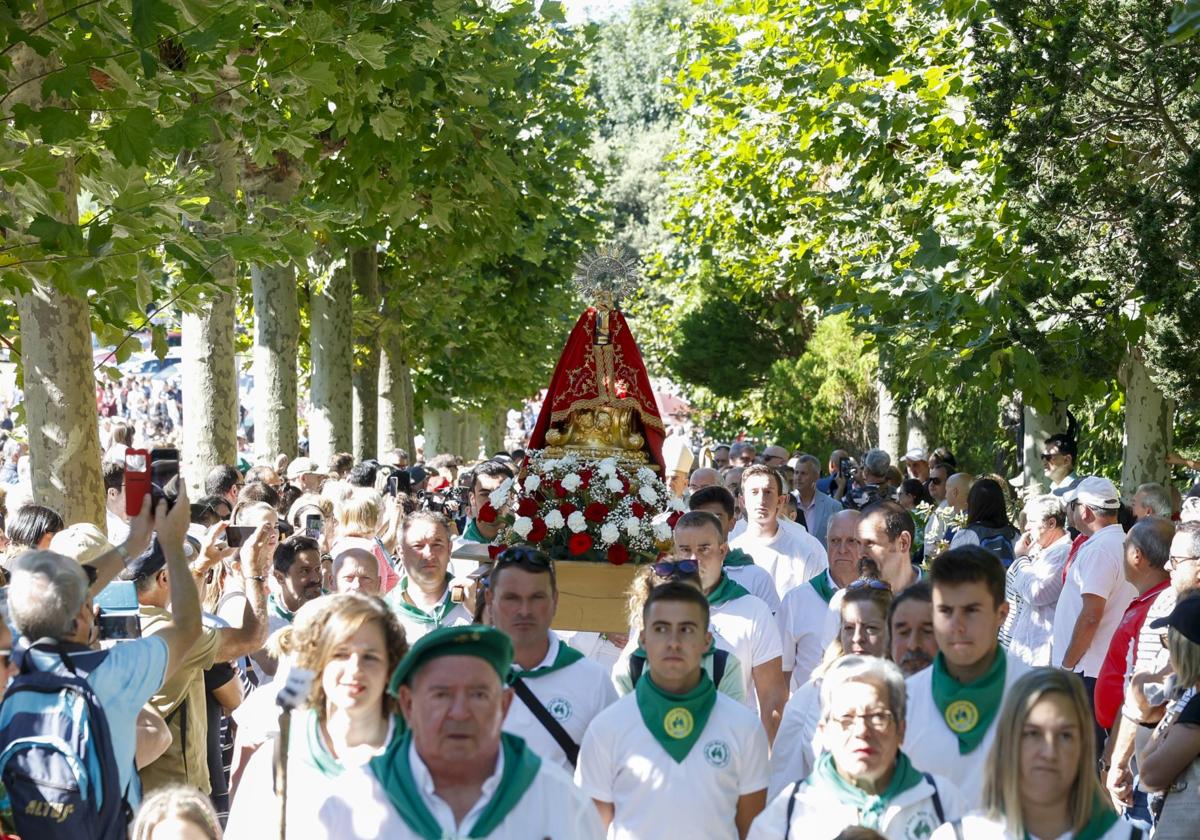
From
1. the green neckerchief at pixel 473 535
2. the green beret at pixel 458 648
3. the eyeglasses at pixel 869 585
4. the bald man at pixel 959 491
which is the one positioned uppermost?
the bald man at pixel 959 491

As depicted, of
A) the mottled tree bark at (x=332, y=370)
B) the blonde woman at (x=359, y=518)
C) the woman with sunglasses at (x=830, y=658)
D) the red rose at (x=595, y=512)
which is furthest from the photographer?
the mottled tree bark at (x=332, y=370)

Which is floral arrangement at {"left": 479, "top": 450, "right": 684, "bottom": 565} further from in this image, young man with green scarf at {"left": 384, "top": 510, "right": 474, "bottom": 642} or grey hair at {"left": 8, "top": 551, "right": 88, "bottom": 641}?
grey hair at {"left": 8, "top": 551, "right": 88, "bottom": 641}

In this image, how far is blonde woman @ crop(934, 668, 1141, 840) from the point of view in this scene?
468cm

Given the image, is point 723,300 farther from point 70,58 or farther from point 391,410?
point 70,58

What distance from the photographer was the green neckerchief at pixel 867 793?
4.97 meters

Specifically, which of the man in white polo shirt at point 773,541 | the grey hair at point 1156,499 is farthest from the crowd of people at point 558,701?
the grey hair at point 1156,499

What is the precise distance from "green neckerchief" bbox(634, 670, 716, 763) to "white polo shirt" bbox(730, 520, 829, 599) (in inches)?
169

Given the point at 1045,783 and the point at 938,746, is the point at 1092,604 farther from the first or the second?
the point at 1045,783

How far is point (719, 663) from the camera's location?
647cm

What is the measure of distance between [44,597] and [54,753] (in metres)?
0.48

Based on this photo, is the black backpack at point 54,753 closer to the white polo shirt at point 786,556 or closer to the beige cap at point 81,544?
the beige cap at point 81,544

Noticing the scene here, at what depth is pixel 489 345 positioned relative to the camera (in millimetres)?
30266

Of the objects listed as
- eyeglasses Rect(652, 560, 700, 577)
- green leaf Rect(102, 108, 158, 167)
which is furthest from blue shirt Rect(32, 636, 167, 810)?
green leaf Rect(102, 108, 158, 167)

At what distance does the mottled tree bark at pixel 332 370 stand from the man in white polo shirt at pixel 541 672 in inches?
580
